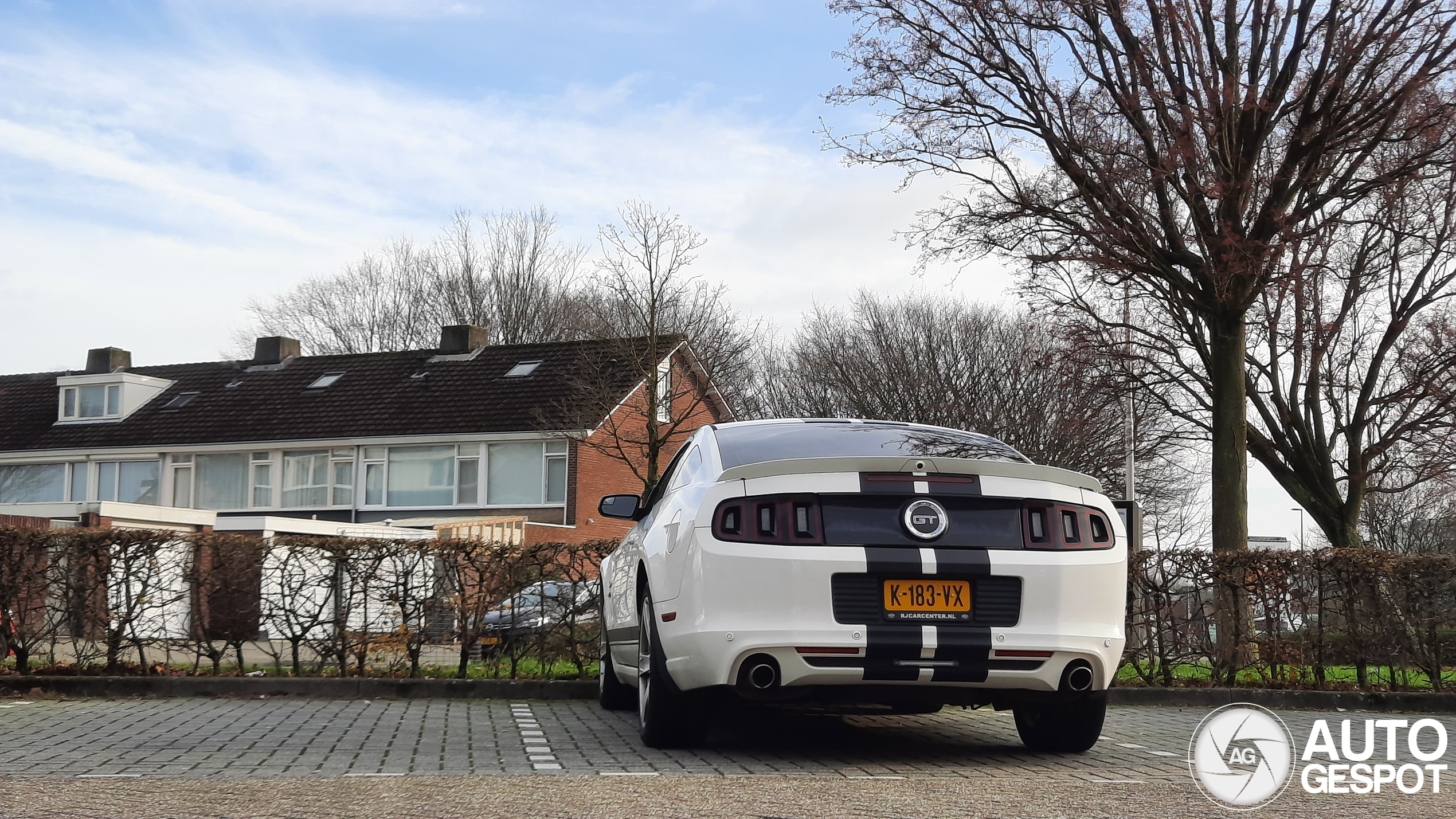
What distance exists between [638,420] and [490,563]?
26.4 metres

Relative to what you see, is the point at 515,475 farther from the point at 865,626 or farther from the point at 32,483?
the point at 865,626

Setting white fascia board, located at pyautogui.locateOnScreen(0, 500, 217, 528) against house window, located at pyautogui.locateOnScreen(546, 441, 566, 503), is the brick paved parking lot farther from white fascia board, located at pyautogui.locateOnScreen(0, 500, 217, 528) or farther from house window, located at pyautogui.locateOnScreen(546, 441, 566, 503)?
house window, located at pyautogui.locateOnScreen(546, 441, 566, 503)

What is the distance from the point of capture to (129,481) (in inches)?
1607

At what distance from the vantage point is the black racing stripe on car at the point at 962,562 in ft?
20.3

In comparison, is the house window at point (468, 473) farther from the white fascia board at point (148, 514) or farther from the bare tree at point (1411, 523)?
the bare tree at point (1411, 523)

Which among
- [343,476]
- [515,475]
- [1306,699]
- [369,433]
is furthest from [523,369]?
[1306,699]

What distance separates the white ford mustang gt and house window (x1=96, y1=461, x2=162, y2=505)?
37.3 meters

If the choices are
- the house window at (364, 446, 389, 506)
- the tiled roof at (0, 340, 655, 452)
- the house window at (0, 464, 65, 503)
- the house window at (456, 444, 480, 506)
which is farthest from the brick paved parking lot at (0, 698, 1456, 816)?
the house window at (0, 464, 65, 503)

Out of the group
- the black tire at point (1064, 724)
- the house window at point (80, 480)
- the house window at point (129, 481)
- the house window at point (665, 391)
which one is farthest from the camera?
the house window at point (80, 480)

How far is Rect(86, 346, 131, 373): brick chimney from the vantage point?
49.0m

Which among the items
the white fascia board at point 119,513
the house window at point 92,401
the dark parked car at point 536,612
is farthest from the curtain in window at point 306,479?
the dark parked car at point 536,612

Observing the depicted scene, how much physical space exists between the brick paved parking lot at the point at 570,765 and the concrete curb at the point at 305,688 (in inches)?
26.8

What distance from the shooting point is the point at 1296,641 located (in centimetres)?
1116

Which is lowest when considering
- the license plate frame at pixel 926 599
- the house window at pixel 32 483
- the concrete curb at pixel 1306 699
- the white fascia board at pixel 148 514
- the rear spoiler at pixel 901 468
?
the concrete curb at pixel 1306 699
